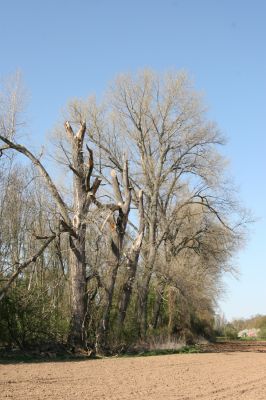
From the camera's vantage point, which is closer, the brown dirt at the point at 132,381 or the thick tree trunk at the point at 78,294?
the brown dirt at the point at 132,381

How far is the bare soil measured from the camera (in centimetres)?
1024

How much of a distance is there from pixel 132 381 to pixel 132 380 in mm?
183

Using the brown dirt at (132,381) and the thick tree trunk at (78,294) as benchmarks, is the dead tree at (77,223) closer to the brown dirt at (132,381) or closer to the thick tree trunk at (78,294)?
the thick tree trunk at (78,294)

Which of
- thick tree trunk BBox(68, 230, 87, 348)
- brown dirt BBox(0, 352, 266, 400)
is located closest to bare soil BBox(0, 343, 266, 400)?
brown dirt BBox(0, 352, 266, 400)

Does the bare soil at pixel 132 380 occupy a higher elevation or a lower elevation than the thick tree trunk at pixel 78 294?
lower

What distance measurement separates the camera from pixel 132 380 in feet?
41.4

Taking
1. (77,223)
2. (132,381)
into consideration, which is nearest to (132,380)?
(132,381)

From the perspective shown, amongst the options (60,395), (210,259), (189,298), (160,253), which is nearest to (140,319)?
(189,298)

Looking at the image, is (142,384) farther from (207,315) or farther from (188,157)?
(207,315)

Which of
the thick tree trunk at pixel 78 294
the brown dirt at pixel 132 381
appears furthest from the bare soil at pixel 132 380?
the thick tree trunk at pixel 78 294

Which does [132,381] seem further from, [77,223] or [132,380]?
[77,223]

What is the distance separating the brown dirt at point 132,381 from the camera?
10.2 metres

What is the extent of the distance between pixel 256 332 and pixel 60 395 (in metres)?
44.9

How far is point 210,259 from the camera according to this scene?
32.8m
